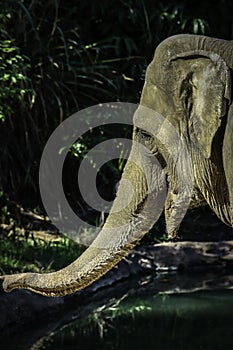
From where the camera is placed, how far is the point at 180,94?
2.38m

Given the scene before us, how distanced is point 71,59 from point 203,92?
544 centimetres

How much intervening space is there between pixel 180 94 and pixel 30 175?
548cm

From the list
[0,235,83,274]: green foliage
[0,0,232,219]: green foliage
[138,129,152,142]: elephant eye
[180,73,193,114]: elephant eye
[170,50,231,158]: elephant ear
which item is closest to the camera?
[170,50,231,158]: elephant ear

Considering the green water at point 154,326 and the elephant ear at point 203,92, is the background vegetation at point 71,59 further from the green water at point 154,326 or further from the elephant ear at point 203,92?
the elephant ear at point 203,92

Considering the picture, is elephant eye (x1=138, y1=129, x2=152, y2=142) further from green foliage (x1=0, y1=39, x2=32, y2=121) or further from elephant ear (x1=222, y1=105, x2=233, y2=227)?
green foliage (x1=0, y1=39, x2=32, y2=121)

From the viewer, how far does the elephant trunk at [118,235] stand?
2578 millimetres

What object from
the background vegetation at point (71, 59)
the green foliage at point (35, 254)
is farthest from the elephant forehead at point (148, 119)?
the background vegetation at point (71, 59)

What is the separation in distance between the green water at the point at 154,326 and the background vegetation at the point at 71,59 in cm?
163

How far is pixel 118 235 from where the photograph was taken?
2598 mm

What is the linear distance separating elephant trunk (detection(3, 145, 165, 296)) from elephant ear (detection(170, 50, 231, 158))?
0.28m

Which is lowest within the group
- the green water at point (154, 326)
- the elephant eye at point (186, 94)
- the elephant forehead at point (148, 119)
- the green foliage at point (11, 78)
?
the green water at point (154, 326)

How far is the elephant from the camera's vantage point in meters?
2.29

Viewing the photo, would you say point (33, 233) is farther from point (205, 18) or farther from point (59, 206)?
point (205, 18)

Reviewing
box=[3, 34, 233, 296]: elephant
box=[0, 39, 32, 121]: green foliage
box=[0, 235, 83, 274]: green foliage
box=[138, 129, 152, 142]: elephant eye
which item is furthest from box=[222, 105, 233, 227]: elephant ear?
box=[0, 39, 32, 121]: green foliage
